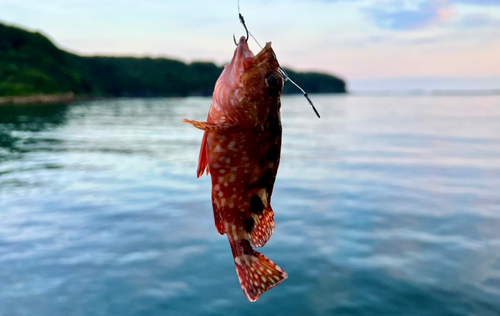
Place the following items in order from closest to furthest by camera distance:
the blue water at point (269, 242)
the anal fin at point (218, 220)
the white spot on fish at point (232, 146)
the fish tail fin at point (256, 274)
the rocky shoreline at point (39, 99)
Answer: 1. the white spot on fish at point (232, 146)
2. the fish tail fin at point (256, 274)
3. the anal fin at point (218, 220)
4. the blue water at point (269, 242)
5. the rocky shoreline at point (39, 99)

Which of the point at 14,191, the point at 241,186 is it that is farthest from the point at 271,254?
the point at 14,191

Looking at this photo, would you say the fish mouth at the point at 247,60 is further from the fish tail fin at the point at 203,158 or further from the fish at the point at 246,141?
the fish tail fin at the point at 203,158

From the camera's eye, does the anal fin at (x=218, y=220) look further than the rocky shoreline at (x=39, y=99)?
No

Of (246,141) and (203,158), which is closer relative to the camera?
(246,141)

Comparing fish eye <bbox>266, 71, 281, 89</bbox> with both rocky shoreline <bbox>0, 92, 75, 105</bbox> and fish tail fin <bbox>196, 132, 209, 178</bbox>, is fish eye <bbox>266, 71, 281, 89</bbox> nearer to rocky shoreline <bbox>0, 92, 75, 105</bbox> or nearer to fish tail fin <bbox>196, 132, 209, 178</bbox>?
fish tail fin <bbox>196, 132, 209, 178</bbox>

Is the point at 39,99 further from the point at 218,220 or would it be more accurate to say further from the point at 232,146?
the point at 232,146

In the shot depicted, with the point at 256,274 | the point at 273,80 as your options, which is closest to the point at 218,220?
the point at 256,274

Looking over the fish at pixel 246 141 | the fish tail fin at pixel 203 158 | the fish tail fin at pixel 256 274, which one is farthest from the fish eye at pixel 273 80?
the fish tail fin at pixel 256 274
